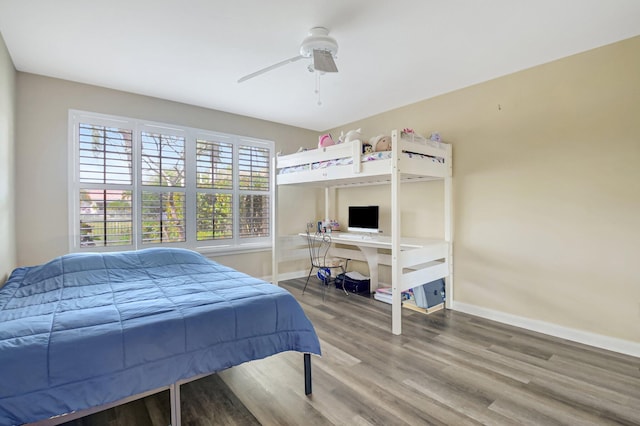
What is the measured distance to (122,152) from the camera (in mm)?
3439

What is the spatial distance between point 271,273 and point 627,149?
13.2 ft

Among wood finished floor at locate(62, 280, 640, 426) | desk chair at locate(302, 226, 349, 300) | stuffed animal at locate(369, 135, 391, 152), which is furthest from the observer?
→ desk chair at locate(302, 226, 349, 300)

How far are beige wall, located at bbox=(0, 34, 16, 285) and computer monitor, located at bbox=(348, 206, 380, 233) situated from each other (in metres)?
3.54

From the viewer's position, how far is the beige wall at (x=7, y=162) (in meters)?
2.37

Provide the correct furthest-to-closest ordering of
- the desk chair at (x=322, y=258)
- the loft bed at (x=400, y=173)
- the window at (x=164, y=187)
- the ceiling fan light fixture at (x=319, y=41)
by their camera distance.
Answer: the desk chair at (x=322, y=258) → the window at (x=164, y=187) → the loft bed at (x=400, y=173) → the ceiling fan light fixture at (x=319, y=41)

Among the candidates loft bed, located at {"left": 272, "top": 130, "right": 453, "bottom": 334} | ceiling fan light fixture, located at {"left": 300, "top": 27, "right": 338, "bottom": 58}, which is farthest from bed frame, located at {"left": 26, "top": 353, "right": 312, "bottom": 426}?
ceiling fan light fixture, located at {"left": 300, "top": 27, "right": 338, "bottom": 58}

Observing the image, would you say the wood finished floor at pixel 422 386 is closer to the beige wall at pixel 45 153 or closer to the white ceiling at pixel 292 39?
the beige wall at pixel 45 153

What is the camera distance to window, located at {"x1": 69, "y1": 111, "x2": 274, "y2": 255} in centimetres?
325

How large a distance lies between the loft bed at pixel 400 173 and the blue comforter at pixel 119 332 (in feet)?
4.31

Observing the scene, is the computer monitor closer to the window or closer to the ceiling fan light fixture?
the window

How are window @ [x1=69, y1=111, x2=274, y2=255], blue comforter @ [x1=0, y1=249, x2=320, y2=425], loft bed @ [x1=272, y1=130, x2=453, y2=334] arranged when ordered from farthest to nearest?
window @ [x1=69, y1=111, x2=274, y2=255], loft bed @ [x1=272, y1=130, x2=453, y2=334], blue comforter @ [x1=0, y1=249, x2=320, y2=425]

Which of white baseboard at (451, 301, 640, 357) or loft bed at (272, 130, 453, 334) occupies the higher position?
loft bed at (272, 130, 453, 334)

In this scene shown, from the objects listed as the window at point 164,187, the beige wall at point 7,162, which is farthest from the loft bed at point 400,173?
the beige wall at point 7,162

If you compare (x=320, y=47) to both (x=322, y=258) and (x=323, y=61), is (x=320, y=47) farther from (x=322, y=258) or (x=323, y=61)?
(x=322, y=258)
